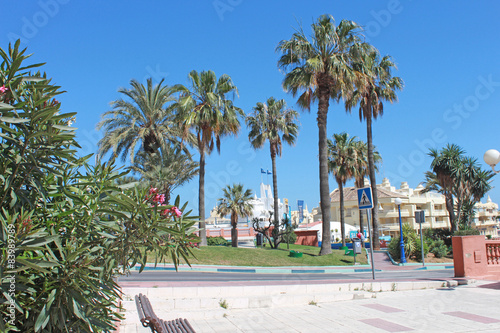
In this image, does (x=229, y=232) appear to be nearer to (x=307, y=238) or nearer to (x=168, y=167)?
(x=307, y=238)

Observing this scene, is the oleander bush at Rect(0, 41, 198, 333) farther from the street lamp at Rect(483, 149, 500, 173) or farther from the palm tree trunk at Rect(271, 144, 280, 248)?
the palm tree trunk at Rect(271, 144, 280, 248)

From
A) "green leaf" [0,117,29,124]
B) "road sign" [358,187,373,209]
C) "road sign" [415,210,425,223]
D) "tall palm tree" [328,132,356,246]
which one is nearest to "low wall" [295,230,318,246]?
"tall palm tree" [328,132,356,246]

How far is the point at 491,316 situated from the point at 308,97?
19.6m

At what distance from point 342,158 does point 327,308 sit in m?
33.7

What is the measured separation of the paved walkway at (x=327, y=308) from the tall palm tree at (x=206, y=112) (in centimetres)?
1669

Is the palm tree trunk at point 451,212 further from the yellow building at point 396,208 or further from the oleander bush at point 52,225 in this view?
the oleander bush at point 52,225

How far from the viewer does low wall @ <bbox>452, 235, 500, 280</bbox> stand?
12.9 meters

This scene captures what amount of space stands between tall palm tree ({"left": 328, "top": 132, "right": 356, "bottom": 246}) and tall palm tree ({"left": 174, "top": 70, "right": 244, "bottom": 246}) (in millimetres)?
15462

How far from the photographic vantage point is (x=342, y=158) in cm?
4106

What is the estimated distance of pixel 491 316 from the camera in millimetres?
7547

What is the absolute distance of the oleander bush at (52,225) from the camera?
2.71 metres

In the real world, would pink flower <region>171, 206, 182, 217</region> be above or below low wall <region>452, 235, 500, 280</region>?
above

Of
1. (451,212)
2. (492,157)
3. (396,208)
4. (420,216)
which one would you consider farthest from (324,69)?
(396,208)

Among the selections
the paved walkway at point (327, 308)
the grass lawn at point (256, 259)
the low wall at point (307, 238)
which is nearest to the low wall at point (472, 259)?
the paved walkway at point (327, 308)
